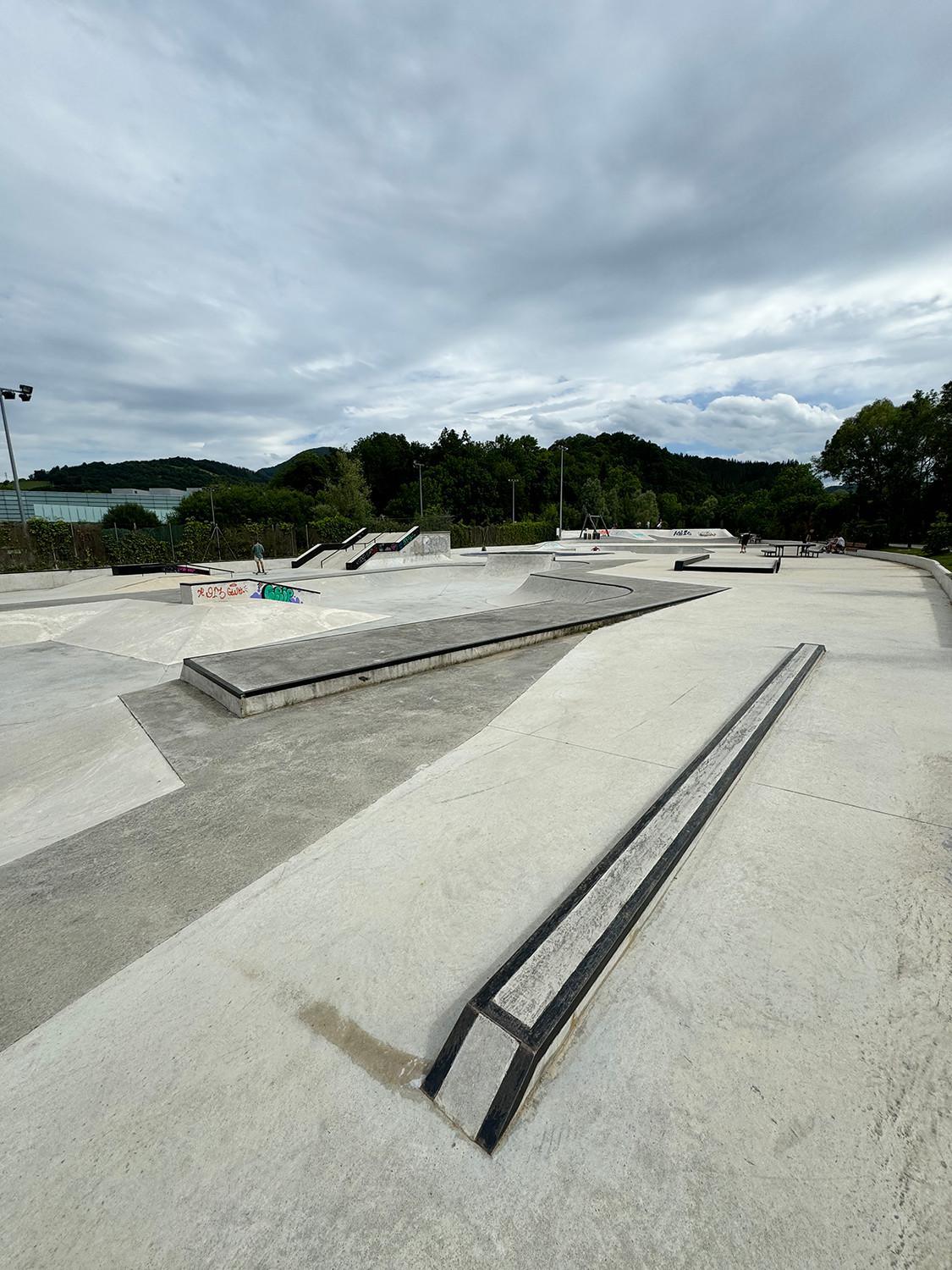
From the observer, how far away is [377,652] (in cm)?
783

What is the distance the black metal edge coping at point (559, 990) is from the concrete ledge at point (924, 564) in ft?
43.5

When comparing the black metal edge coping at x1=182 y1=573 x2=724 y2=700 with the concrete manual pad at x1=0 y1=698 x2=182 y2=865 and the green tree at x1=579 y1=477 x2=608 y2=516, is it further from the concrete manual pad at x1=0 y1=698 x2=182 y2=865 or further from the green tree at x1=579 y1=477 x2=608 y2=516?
the green tree at x1=579 y1=477 x2=608 y2=516

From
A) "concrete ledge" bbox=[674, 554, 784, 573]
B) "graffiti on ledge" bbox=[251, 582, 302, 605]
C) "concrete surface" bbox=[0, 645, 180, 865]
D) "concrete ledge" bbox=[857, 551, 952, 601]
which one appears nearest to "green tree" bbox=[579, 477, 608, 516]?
"concrete ledge" bbox=[857, 551, 952, 601]

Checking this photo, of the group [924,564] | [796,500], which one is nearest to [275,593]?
[924,564]

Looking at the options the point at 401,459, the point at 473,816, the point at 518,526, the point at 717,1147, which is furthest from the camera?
the point at 401,459

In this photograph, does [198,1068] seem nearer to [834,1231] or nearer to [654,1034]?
[654,1034]

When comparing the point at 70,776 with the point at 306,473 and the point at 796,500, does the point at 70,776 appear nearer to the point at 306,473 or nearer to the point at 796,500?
the point at 796,500

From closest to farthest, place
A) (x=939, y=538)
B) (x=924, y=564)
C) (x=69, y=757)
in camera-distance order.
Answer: (x=69, y=757) < (x=924, y=564) < (x=939, y=538)

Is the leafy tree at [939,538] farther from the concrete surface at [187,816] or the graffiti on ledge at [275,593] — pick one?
the graffiti on ledge at [275,593]

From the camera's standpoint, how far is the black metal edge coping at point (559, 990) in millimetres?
1802

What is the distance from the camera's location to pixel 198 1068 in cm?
202

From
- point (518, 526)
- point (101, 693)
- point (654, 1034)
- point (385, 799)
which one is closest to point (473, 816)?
point (385, 799)

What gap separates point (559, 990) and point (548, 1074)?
0.27 metres

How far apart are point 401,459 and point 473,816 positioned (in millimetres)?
80272
